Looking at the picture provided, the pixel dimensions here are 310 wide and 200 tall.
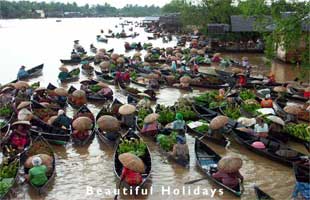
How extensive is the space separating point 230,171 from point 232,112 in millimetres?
7308

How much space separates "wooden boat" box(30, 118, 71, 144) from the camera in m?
16.6

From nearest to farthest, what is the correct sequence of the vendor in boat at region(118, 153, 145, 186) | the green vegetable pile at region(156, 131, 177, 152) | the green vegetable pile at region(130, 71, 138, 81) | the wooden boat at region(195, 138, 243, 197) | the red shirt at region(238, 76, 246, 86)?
1. the vendor in boat at region(118, 153, 145, 186)
2. the wooden boat at region(195, 138, 243, 197)
3. the green vegetable pile at region(156, 131, 177, 152)
4. the red shirt at region(238, 76, 246, 86)
5. the green vegetable pile at region(130, 71, 138, 81)

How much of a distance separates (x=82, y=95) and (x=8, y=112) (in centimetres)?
378

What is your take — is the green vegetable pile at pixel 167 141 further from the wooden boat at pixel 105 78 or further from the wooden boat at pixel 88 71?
the wooden boat at pixel 88 71

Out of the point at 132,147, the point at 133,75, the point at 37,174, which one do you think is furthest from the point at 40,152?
the point at 133,75

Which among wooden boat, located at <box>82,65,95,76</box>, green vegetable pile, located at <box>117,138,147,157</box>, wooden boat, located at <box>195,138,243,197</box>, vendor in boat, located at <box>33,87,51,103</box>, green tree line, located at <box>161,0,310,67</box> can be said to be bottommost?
wooden boat, located at <box>195,138,243,197</box>

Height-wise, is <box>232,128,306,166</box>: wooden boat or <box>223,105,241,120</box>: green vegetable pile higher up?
<box>223,105,241,120</box>: green vegetable pile

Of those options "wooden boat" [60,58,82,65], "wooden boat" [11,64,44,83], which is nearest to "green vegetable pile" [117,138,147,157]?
"wooden boat" [11,64,44,83]

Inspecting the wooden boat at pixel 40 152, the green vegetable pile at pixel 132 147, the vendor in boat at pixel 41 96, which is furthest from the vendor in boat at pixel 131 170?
the vendor in boat at pixel 41 96

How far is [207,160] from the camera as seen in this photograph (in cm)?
1444

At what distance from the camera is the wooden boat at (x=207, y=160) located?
12.9 m

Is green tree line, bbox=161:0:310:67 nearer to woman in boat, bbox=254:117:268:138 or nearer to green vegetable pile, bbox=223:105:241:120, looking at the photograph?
green vegetable pile, bbox=223:105:241:120

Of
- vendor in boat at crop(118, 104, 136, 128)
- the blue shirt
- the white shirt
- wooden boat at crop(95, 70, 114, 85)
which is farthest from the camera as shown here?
the blue shirt

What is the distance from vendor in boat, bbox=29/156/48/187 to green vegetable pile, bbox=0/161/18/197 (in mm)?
616
